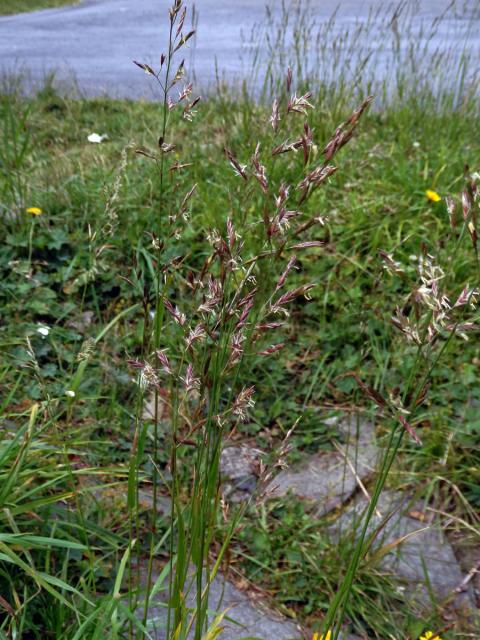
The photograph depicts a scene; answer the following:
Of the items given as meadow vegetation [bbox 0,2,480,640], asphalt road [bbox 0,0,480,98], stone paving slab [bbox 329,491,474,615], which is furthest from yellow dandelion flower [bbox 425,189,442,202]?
asphalt road [bbox 0,0,480,98]

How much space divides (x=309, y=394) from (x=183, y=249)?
1031 mm

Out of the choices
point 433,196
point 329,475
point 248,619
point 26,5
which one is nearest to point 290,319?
point 329,475

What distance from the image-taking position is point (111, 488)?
7.71ft

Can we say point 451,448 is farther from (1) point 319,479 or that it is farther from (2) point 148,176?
(2) point 148,176

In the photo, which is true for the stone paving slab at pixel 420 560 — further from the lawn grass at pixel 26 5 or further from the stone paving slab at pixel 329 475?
the lawn grass at pixel 26 5

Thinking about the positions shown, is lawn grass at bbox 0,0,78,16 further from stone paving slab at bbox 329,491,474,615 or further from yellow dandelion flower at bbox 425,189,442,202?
stone paving slab at bbox 329,491,474,615

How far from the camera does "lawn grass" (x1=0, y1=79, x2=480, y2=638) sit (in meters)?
2.15

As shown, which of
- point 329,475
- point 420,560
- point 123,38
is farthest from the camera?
point 123,38

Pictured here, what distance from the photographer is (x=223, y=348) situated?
1133 millimetres

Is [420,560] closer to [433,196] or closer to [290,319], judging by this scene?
[290,319]

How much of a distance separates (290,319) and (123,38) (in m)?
7.14

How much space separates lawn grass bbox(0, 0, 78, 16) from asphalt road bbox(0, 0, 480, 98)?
1.06ft

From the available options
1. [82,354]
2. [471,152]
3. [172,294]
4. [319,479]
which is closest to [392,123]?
[471,152]

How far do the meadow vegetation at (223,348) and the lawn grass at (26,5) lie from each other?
7949mm
